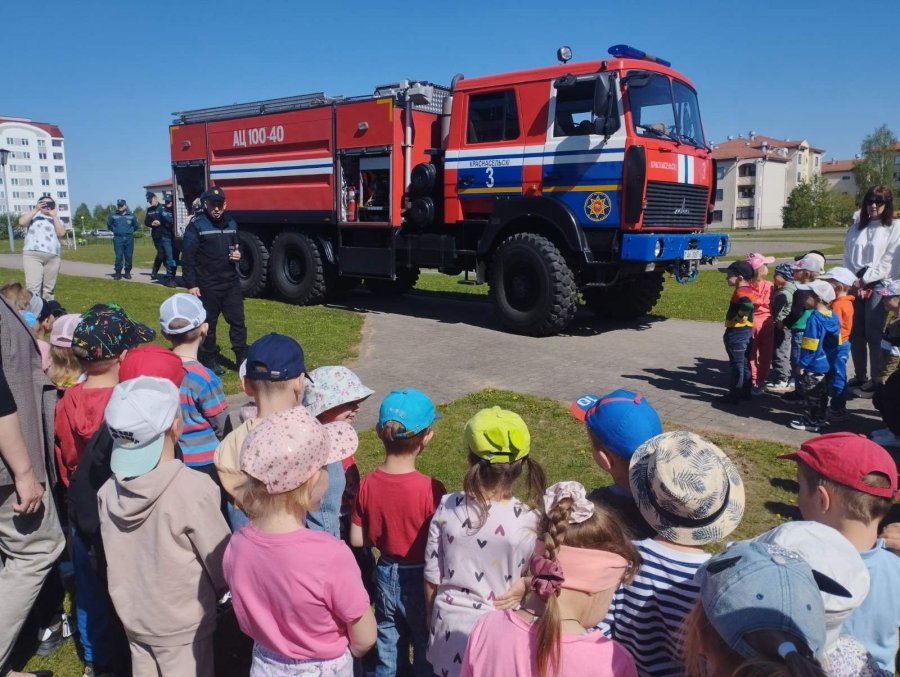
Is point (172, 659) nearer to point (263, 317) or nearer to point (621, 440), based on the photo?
point (621, 440)

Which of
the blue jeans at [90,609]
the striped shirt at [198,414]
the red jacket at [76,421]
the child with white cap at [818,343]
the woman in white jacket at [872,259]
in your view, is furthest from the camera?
the woman in white jacket at [872,259]

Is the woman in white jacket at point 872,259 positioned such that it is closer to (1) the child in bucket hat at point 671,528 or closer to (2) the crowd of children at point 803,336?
(2) the crowd of children at point 803,336

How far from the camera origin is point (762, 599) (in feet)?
4.59

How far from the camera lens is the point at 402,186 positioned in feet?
35.5

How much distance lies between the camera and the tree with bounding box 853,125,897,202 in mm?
87438

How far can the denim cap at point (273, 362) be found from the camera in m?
2.98

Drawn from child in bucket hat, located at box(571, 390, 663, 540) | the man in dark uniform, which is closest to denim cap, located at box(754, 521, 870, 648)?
child in bucket hat, located at box(571, 390, 663, 540)

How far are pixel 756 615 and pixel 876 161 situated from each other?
104m

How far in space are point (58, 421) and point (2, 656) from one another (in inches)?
39.1

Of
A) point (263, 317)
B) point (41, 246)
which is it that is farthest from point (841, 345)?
point (41, 246)

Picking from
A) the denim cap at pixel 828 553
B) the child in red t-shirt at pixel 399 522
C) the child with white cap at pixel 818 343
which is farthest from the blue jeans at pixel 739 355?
the denim cap at pixel 828 553

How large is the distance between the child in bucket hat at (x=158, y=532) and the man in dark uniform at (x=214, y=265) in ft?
17.4

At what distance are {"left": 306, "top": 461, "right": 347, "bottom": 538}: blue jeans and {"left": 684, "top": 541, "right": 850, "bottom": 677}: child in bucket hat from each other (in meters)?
1.58

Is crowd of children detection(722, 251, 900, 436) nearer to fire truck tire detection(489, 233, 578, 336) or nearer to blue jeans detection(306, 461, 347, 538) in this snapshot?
fire truck tire detection(489, 233, 578, 336)
